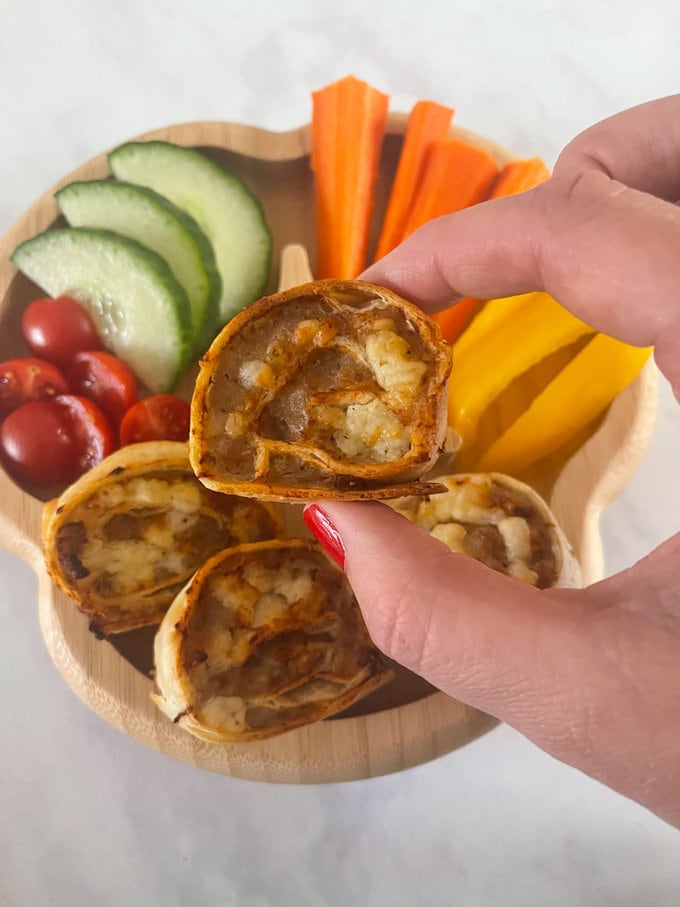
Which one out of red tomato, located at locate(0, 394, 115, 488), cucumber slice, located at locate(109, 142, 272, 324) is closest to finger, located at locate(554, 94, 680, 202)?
cucumber slice, located at locate(109, 142, 272, 324)

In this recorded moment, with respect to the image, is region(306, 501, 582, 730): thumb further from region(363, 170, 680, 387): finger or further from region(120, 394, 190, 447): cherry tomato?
region(120, 394, 190, 447): cherry tomato

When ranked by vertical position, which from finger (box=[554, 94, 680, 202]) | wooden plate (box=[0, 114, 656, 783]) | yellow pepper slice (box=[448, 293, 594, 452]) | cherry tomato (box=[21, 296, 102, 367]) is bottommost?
wooden plate (box=[0, 114, 656, 783])

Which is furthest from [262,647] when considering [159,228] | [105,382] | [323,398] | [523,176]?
[523,176]

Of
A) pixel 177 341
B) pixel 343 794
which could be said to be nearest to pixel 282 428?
pixel 177 341

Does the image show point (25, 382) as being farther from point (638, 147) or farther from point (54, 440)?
point (638, 147)

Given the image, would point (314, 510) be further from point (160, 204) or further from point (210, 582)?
point (160, 204)

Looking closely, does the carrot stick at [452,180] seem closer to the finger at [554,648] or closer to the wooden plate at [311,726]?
the wooden plate at [311,726]
